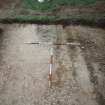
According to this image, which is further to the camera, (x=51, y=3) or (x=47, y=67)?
(x=51, y=3)

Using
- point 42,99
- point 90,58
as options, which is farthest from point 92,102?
point 90,58

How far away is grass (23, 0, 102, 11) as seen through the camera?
596cm

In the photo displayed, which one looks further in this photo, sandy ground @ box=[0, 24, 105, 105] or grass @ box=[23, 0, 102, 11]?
grass @ box=[23, 0, 102, 11]

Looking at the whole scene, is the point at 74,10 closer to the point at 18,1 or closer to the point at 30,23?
the point at 30,23

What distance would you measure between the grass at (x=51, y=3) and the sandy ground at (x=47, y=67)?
35.5 inches

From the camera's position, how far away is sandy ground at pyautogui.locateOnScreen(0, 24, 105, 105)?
3463 mm

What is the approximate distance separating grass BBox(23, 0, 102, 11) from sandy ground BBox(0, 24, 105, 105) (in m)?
0.90

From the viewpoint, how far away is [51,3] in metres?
6.14

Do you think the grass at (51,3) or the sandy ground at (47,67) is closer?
the sandy ground at (47,67)

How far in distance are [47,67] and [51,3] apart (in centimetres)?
274

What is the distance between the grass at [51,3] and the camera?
5957mm

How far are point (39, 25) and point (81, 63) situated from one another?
1794 mm

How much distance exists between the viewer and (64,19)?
5.41 meters

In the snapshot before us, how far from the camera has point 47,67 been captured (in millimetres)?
4066
